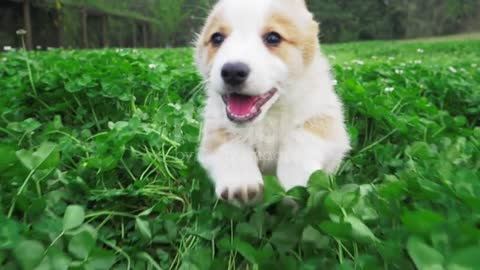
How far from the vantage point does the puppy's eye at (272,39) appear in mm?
2426

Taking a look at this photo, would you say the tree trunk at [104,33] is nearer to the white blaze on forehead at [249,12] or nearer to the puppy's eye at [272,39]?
the white blaze on forehead at [249,12]

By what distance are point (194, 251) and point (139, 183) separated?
621 mm

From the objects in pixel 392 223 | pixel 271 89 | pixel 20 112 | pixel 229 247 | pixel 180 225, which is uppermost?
pixel 271 89

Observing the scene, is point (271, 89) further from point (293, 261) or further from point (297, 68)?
point (293, 261)

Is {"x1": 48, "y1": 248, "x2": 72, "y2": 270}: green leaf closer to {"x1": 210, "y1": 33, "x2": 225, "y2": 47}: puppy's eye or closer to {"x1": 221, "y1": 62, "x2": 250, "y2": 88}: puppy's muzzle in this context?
{"x1": 221, "y1": 62, "x2": 250, "y2": 88}: puppy's muzzle

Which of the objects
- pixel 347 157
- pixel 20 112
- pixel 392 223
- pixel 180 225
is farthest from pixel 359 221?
pixel 20 112

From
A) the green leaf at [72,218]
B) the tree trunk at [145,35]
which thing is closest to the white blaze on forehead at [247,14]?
the green leaf at [72,218]

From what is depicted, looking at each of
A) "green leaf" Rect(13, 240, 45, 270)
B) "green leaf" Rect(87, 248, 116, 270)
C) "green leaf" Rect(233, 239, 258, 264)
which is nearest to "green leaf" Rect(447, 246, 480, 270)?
"green leaf" Rect(233, 239, 258, 264)

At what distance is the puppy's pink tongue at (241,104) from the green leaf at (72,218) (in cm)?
78

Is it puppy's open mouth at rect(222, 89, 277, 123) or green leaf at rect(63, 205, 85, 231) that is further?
puppy's open mouth at rect(222, 89, 277, 123)

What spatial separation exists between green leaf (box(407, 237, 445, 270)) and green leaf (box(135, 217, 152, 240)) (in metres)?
1.04

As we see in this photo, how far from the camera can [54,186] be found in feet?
7.73

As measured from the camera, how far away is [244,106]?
233cm

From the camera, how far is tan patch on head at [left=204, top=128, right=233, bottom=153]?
2.42m
